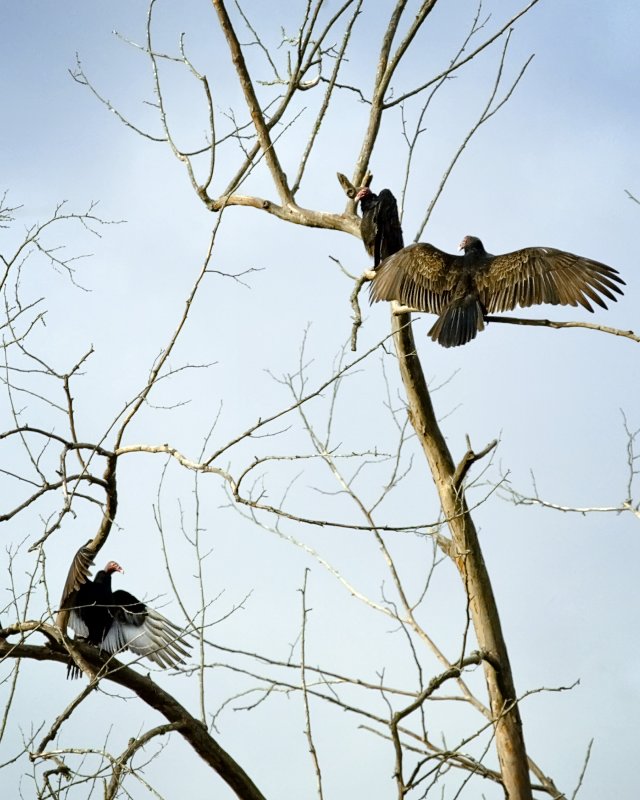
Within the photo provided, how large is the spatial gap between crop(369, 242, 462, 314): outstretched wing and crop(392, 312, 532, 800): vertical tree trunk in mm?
153

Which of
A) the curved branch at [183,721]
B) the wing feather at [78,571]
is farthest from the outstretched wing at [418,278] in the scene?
the curved branch at [183,721]

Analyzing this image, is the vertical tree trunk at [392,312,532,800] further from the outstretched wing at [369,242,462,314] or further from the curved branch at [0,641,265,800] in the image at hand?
the curved branch at [0,641,265,800]

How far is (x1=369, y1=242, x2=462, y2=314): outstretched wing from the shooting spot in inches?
168

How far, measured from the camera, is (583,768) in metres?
3.53

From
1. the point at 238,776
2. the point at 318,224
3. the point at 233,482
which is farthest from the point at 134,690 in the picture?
the point at 318,224

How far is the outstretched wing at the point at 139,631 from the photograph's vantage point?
4840 mm

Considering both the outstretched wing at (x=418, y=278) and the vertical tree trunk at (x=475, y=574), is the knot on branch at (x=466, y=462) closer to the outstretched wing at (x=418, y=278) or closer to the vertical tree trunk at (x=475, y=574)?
the vertical tree trunk at (x=475, y=574)

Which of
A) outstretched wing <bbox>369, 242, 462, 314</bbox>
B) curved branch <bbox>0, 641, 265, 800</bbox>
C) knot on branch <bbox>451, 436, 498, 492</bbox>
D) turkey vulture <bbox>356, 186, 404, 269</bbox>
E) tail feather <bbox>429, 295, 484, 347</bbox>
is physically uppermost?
turkey vulture <bbox>356, 186, 404, 269</bbox>

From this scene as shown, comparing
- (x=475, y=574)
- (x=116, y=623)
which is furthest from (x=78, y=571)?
(x=475, y=574)

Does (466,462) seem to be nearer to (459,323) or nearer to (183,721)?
(459,323)

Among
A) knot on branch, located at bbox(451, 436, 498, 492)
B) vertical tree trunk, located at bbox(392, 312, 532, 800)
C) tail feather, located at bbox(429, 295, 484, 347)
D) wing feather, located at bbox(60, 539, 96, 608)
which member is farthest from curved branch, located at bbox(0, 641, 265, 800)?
tail feather, located at bbox(429, 295, 484, 347)

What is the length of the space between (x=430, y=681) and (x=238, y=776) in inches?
39.0

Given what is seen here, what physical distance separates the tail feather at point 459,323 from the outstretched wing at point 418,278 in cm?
9

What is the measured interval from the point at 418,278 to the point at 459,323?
346 mm
